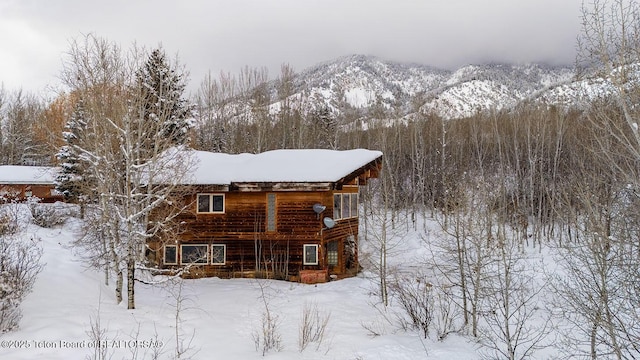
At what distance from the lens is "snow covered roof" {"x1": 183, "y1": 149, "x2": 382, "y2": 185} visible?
17.3 metres

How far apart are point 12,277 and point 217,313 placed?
530cm

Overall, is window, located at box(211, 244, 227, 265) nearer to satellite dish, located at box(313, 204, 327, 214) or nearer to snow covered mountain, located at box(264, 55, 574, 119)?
satellite dish, located at box(313, 204, 327, 214)

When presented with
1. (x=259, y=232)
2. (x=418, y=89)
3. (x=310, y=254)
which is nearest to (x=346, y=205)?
(x=310, y=254)

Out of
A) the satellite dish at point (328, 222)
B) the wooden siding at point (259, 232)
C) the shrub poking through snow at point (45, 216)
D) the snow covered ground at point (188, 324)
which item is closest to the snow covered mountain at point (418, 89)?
the snow covered ground at point (188, 324)

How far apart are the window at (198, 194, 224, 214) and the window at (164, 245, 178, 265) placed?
6.99 feet

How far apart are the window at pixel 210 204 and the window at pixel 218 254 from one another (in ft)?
5.29

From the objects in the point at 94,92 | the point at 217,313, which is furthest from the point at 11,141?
the point at 217,313

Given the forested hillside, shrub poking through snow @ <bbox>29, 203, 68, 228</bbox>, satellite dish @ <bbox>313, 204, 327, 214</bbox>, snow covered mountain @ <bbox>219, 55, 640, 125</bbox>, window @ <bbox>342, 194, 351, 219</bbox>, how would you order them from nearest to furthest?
the forested hillside, satellite dish @ <bbox>313, 204, 327, 214</bbox>, shrub poking through snow @ <bbox>29, 203, 68, 228</bbox>, window @ <bbox>342, 194, 351, 219</bbox>, snow covered mountain @ <bbox>219, 55, 640, 125</bbox>

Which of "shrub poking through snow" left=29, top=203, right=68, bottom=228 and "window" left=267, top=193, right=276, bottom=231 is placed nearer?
"window" left=267, top=193, right=276, bottom=231

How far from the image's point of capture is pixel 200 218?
59.1ft

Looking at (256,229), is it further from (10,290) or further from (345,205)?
(10,290)

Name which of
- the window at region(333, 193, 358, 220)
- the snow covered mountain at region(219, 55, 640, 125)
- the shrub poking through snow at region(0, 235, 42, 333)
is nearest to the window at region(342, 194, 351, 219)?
the window at region(333, 193, 358, 220)

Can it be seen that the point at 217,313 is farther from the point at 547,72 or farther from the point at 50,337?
the point at 547,72

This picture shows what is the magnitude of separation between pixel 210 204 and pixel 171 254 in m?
2.95
